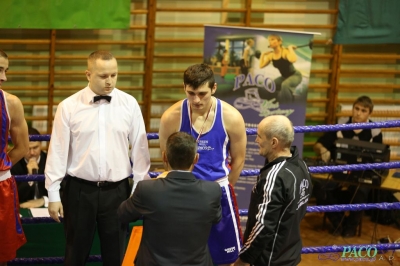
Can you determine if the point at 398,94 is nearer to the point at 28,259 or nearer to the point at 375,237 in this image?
the point at 375,237

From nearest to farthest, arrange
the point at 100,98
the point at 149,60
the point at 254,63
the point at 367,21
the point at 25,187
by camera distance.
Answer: the point at 100,98 → the point at 25,187 → the point at 254,63 → the point at 367,21 → the point at 149,60

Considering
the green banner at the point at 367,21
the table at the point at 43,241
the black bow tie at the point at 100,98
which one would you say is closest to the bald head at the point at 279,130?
the black bow tie at the point at 100,98

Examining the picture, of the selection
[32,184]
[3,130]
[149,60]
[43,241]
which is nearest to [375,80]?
[149,60]

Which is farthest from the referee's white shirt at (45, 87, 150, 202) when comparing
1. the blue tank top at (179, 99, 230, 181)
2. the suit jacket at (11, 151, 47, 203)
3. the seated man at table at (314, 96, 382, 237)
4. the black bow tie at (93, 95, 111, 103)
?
the seated man at table at (314, 96, 382, 237)

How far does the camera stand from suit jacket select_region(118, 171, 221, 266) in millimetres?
2902

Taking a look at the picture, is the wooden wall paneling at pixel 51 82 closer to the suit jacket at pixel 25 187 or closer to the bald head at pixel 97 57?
the suit jacket at pixel 25 187

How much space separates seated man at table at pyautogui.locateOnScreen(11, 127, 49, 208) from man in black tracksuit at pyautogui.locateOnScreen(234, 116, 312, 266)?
230cm

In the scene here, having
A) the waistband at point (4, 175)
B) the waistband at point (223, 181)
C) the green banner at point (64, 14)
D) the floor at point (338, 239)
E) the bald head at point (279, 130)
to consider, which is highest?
the green banner at point (64, 14)

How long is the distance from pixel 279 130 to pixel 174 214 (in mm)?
676

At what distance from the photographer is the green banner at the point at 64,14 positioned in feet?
21.5

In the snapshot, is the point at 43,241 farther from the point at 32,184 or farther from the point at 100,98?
the point at 100,98

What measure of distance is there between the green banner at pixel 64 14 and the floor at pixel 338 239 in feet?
9.34

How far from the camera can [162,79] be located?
7973 millimetres

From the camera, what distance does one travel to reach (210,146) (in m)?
3.60
